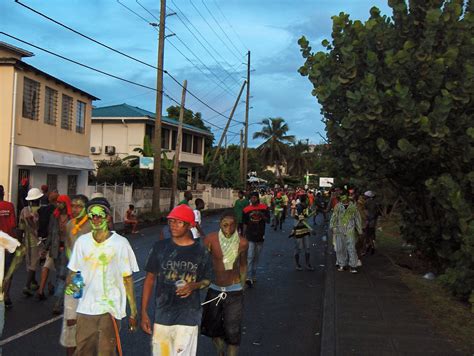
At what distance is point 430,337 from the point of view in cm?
665

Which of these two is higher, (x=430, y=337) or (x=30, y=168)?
(x=30, y=168)

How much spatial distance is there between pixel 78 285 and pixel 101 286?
17 centimetres

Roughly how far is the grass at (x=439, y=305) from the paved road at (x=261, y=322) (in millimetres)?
1605

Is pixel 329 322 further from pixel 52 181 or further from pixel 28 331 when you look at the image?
pixel 52 181

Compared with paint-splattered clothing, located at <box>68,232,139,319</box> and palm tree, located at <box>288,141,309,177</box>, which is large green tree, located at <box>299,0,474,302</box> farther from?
palm tree, located at <box>288,141,309,177</box>

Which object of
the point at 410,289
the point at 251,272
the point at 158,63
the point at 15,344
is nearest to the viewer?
the point at 15,344

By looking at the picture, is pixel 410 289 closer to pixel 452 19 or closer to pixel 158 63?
pixel 452 19

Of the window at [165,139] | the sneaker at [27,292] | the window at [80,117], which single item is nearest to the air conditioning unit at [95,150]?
the window at [165,139]

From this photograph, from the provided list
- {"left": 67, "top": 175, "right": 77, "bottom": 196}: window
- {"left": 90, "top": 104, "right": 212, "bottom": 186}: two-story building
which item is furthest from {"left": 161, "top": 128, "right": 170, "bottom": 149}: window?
{"left": 67, "top": 175, "right": 77, "bottom": 196}: window

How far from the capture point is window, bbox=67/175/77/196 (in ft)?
78.1

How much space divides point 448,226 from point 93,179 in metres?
24.0

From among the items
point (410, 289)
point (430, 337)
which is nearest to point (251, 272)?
point (410, 289)

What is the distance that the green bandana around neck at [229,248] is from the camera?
5.25m

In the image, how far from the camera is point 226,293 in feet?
16.9
